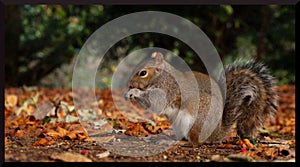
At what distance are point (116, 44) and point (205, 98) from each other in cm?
337

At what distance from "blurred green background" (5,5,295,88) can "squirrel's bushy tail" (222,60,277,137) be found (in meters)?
2.94

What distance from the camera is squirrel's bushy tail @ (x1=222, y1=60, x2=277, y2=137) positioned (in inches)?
81.2

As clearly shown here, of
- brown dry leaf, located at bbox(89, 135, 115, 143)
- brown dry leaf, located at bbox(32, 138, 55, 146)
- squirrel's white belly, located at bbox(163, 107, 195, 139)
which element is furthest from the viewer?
squirrel's white belly, located at bbox(163, 107, 195, 139)

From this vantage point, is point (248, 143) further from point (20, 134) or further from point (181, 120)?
point (20, 134)

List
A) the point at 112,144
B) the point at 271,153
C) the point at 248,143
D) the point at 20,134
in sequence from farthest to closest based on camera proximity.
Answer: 1. the point at 20,134
2. the point at 248,143
3. the point at 112,144
4. the point at 271,153

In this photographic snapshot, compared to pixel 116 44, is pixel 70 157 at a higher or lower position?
lower

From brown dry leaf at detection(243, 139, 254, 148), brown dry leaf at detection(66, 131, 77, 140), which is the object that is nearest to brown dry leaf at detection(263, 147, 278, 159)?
brown dry leaf at detection(243, 139, 254, 148)

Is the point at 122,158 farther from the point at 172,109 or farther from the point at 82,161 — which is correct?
the point at 172,109

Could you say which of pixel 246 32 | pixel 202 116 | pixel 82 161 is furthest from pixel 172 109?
pixel 246 32

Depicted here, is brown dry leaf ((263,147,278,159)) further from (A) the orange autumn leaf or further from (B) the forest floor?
(A) the orange autumn leaf

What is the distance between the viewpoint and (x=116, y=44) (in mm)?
5273

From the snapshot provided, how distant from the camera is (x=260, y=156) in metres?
1.63

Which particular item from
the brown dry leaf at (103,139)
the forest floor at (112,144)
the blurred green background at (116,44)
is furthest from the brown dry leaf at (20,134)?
the blurred green background at (116,44)

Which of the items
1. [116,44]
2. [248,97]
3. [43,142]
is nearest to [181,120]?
[248,97]
